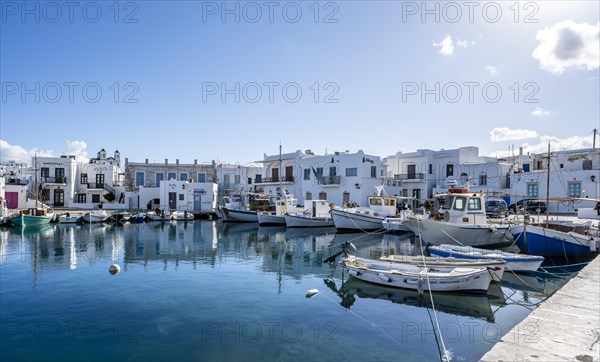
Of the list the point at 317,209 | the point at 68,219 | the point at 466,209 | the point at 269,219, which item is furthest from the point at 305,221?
the point at 68,219

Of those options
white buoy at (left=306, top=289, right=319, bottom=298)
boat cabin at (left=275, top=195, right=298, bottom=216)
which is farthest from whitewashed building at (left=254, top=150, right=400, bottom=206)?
white buoy at (left=306, top=289, right=319, bottom=298)

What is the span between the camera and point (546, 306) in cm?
761

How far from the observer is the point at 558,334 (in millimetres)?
6012

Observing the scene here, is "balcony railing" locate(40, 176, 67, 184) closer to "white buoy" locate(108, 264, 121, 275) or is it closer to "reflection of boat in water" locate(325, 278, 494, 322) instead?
"white buoy" locate(108, 264, 121, 275)

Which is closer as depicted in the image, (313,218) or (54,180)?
(313,218)

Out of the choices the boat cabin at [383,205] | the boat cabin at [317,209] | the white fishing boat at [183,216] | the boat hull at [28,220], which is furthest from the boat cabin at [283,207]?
the boat hull at [28,220]

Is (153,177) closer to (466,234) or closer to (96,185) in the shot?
(96,185)

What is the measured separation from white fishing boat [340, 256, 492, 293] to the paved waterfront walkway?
353 cm

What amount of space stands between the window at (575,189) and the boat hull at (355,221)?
16998mm

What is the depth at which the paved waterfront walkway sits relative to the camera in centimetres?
518

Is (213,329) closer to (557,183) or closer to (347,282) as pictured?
(347,282)

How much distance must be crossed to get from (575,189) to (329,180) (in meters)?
22.8

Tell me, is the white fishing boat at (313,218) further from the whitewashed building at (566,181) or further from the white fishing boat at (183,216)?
the whitewashed building at (566,181)

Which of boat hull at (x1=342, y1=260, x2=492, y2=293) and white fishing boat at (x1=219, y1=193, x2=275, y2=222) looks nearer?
boat hull at (x1=342, y1=260, x2=492, y2=293)
